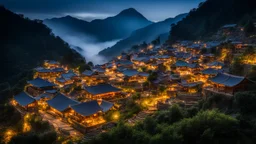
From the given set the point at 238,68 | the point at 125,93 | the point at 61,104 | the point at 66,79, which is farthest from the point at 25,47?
the point at 238,68

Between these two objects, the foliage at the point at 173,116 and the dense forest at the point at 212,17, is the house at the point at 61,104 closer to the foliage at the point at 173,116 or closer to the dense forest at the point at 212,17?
the foliage at the point at 173,116

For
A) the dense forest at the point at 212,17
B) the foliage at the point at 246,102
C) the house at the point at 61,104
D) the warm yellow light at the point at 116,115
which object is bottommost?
the warm yellow light at the point at 116,115

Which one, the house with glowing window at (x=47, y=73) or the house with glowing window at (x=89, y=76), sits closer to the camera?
the house with glowing window at (x=89, y=76)

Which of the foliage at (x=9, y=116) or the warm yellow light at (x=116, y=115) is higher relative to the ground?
the warm yellow light at (x=116, y=115)

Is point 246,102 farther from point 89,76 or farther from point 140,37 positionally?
point 140,37

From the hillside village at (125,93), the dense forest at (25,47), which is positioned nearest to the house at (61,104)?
the hillside village at (125,93)

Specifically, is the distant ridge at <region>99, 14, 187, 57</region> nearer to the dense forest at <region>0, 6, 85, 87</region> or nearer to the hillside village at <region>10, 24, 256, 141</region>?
the dense forest at <region>0, 6, 85, 87</region>

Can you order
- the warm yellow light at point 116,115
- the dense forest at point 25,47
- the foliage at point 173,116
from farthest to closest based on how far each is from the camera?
the dense forest at point 25,47, the warm yellow light at point 116,115, the foliage at point 173,116

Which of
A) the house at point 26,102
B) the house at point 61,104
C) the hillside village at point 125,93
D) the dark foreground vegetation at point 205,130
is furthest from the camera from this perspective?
the house at point 26,102
